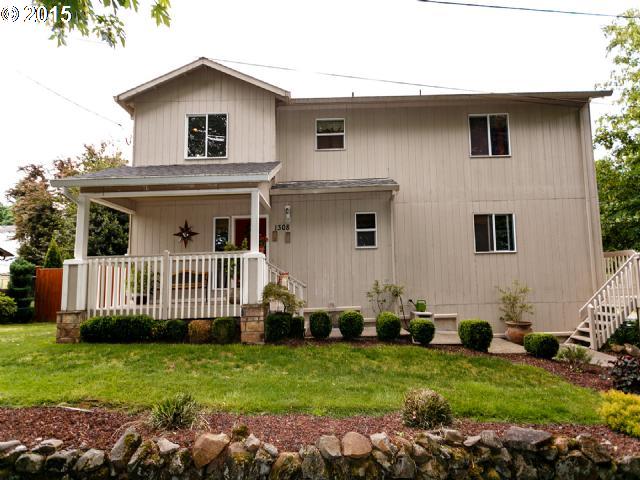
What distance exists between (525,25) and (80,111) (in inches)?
504

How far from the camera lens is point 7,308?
12758 millimetres

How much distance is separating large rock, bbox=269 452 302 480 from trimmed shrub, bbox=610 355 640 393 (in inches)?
182

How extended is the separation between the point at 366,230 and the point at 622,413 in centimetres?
715

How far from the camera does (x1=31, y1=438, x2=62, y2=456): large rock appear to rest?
3.30 metres

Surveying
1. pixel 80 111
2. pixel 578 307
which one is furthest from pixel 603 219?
pixel 80 111

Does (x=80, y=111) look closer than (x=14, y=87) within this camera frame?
No

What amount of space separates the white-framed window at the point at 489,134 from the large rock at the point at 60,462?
36.2 ft

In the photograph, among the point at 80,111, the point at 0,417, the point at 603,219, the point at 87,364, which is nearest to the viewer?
the point at 0,417

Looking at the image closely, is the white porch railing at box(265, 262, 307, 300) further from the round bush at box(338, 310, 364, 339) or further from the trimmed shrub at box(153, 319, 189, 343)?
the trimmed shrub at box(153, 319, 189, 343)

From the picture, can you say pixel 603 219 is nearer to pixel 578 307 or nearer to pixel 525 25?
pixel 578 307

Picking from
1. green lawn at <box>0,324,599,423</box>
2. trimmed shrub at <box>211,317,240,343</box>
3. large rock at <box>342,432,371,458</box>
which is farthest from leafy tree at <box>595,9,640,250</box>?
large rock at <box>342,432,371,458</box>

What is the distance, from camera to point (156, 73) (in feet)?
35.7

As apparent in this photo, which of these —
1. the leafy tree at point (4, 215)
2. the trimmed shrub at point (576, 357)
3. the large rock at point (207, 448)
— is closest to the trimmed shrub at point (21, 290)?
the large rock at point (207, 448)

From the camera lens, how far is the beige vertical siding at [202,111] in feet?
34.5
